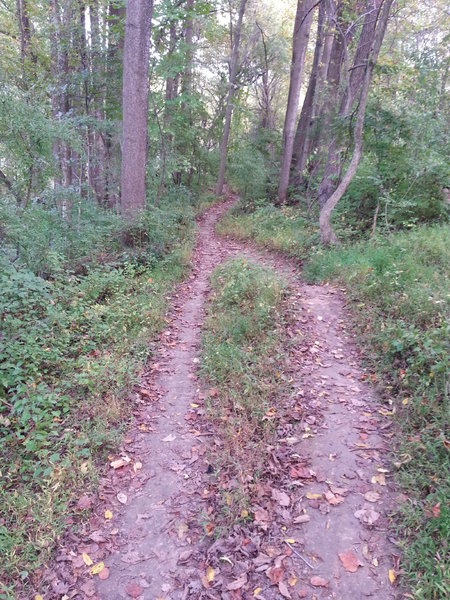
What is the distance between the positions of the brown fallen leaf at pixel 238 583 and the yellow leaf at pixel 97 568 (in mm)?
1023

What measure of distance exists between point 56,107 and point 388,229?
998cm

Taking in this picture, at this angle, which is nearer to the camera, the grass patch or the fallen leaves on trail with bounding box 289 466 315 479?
the fallen leaves on trail with bounding box 289 466 315 479

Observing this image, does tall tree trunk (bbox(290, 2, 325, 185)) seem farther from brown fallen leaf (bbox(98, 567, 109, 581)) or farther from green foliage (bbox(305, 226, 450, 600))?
brown fallen leaf (bbox(98, 567, 109, 581))

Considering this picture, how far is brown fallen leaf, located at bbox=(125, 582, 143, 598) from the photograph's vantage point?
2.81 m

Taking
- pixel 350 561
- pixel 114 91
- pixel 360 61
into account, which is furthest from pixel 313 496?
pixel 114 91

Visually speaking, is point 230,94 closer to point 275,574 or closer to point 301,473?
point 301,473

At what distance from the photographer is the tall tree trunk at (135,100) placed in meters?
7.95

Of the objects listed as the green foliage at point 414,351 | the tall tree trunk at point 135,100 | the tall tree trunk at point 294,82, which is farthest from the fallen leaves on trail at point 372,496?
the tall tree trunk at point 294,82

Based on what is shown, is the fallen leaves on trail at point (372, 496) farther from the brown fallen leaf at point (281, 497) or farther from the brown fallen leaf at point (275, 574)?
the brown fallen leaf at point (275, 574)

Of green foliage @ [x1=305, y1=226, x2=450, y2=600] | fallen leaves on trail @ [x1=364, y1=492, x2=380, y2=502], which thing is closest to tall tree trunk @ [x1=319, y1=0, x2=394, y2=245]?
green foliage @ [x1=305, y1=226, x2=450, y2=600]

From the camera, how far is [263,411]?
4.27m

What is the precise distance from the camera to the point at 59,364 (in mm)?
4863

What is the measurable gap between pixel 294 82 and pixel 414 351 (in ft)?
38.5

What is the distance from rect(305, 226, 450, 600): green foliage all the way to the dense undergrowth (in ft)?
9.28
